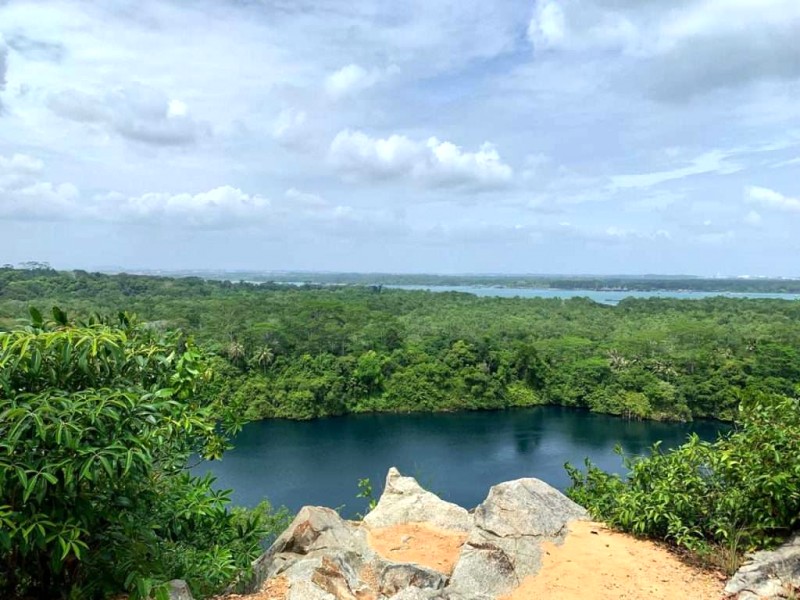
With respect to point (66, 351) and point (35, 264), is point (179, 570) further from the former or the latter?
point (35, 264)

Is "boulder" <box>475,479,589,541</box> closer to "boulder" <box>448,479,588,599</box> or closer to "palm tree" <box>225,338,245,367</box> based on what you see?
"boulder" <box>448,479,588,599</box>

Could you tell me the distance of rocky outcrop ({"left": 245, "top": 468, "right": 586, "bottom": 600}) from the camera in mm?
4770

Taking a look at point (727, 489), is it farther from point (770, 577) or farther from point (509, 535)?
point (509, 535)

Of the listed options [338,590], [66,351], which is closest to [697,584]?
[338,590]

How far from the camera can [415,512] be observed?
303 inches

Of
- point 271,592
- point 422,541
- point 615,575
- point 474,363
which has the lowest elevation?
point 474,363

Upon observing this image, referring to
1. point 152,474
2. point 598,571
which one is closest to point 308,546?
point 152,474

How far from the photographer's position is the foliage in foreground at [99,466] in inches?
110

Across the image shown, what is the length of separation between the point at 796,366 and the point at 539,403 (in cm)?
→ 1526

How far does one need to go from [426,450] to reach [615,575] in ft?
77.9

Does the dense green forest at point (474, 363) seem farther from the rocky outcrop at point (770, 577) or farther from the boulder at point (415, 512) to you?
the rocky outcrop at point (770, 577)

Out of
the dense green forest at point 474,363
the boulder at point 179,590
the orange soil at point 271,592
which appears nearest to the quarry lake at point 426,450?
the dense green forest at point 474,363

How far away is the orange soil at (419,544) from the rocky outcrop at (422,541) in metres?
0.03

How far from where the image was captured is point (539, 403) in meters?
39.4
